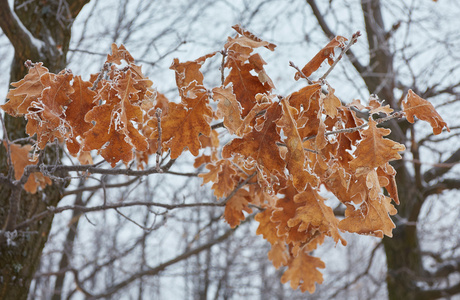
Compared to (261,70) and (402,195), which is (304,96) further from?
(402,195)

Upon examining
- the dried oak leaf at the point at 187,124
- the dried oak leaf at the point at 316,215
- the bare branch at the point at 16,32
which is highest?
Result: the bare branch at the point at 16,32

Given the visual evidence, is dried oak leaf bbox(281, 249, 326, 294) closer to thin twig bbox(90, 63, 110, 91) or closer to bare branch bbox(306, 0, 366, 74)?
thin twig bbox(90, 63, 110, 91)

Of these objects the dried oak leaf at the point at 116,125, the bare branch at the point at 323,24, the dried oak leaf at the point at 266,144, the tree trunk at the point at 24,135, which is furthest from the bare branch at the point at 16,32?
the bare branch at the point at 323,24

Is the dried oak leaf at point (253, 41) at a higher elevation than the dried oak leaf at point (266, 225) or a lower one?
higher

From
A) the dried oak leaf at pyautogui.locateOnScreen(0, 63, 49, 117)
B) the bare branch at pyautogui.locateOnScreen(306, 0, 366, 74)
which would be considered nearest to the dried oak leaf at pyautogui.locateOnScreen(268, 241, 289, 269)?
the dried oak leaf at pyautogui.locateOnScreen(0, 63, 49, 117)

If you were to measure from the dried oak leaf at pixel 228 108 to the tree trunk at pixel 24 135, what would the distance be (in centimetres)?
124

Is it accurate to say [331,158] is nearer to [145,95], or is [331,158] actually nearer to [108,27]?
[145,95]

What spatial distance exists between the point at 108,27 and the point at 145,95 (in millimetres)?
3845

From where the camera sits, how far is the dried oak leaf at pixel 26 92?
1501mm

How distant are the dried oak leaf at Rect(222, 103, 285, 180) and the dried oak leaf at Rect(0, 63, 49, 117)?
763mm

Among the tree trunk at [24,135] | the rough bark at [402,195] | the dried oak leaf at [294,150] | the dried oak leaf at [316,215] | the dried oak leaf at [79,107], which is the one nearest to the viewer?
the dried oak leaf at [294,150]

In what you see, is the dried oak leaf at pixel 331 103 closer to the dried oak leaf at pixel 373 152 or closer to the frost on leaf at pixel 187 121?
the dried oak leaf at pixel 373 152

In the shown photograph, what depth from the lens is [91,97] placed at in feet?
4.96

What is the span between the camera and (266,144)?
137cm
